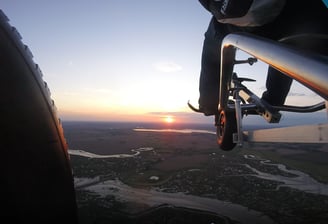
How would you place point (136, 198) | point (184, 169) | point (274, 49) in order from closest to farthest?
point (274, 49) → point (136, 198) → point (184, 169)

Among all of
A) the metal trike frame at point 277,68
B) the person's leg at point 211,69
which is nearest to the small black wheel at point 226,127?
the metal trike frame at point 277,68

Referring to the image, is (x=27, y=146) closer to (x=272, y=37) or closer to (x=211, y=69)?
(x=272, y=37)

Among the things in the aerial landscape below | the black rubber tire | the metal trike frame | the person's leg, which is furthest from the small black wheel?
the aerial landscape below

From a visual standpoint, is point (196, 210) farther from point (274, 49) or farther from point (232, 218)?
point (274, 49)

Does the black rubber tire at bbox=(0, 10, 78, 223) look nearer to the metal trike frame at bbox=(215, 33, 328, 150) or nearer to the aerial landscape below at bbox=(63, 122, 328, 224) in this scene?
the metal trike frame at bbox=(215, 33, 328, 150)

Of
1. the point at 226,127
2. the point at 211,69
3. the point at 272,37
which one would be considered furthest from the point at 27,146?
the point at 226,127

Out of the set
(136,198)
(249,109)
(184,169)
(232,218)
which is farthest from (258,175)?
(249,109)
